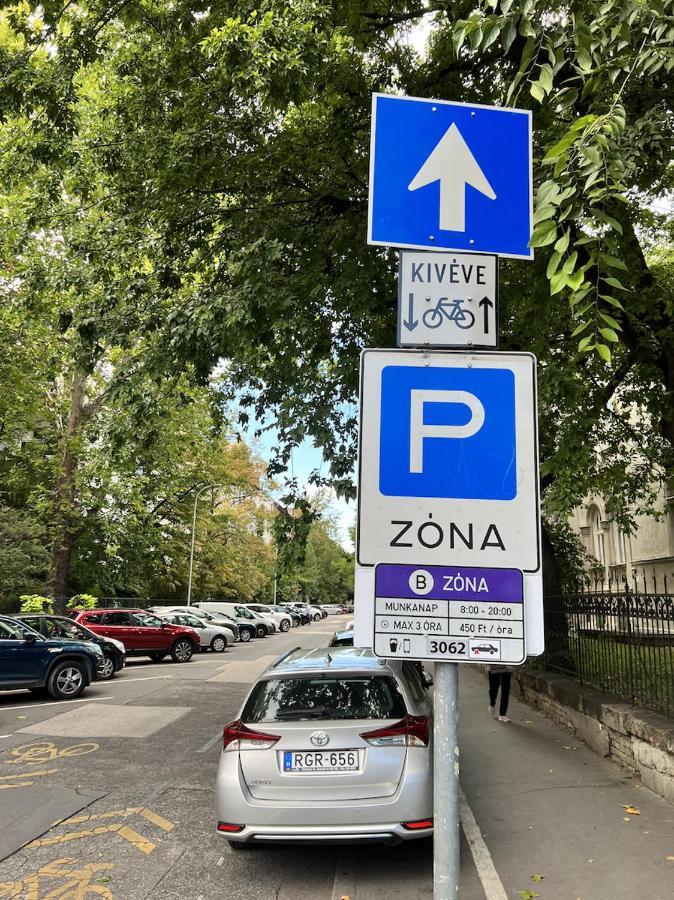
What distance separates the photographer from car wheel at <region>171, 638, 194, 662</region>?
22.7m

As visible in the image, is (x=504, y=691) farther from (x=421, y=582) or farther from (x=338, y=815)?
(x=421, y=582)

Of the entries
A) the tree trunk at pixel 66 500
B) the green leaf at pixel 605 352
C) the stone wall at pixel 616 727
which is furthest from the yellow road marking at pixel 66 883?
the tree trunk at pixel 66 500

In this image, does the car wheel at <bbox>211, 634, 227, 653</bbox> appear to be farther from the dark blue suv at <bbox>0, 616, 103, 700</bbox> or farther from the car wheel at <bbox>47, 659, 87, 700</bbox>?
the car wheel at <bbox>47, 659, 87, 700</bbox>

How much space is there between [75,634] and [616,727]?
1197cm

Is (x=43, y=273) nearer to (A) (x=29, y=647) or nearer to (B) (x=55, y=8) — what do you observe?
(B) (x=55, y=8)

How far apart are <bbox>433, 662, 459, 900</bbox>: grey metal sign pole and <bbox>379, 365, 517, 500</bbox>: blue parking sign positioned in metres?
0.54

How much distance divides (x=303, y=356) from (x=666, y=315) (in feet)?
18.2

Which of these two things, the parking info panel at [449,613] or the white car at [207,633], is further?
the white car at [207,633]

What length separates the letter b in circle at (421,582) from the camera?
206 centimetres

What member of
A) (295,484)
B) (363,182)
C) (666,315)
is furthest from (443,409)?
(666,315)

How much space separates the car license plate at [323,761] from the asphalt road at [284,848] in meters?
0.77

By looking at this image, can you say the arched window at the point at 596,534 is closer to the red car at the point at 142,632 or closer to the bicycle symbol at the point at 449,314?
the red car at the point at 142,632

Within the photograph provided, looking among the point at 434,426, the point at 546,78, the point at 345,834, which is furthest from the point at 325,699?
the point at 546,78

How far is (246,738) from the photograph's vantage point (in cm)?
512
